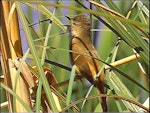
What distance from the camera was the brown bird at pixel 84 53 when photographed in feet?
2.71

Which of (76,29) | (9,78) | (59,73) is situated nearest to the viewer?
(9,78)

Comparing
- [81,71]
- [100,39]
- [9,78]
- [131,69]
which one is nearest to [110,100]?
[131,69]

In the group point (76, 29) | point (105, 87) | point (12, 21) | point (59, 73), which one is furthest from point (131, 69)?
point (12, 21)

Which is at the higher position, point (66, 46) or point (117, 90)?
point (117, 90)

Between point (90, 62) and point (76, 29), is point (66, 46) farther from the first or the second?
point (90, 62)

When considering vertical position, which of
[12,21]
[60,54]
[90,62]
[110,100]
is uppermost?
[12,21]

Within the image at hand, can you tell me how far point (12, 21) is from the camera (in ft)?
2.54

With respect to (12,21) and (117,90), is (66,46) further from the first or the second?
(117,90)

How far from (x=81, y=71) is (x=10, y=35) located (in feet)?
0.72

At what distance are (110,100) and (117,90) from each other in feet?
2.19

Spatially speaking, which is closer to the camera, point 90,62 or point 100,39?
point 90,62

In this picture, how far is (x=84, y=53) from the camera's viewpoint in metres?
0.87

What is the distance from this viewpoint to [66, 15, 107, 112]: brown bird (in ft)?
2.71

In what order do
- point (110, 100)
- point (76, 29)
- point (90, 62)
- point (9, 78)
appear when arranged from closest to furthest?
point (9, 78) < point (90, 62) < point (76, 29) < point (110, 100)
